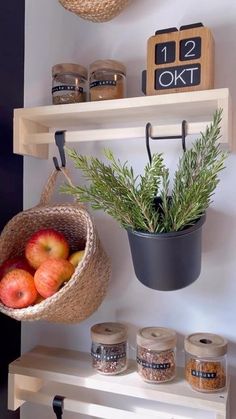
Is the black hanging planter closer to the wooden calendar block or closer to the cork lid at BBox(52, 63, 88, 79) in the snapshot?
the wooden calendar block

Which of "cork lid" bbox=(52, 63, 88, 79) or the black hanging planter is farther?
"cork lid" bbox=(52, 63, 88, 79)

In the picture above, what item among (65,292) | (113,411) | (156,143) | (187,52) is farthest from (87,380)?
(187,52)

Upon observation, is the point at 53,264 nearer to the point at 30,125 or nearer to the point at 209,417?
the point at 30,125

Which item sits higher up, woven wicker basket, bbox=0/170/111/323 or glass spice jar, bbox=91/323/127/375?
woven wicker basket, bbox=0/170/111/323

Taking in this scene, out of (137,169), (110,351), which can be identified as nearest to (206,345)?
(110,351)

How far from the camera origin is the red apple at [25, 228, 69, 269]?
0.77m

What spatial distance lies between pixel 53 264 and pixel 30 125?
35 centimetres

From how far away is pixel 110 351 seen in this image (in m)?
0.80

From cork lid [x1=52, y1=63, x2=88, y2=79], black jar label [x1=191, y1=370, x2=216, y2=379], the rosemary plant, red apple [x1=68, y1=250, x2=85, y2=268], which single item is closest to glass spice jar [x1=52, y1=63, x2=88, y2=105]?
cork lid [x1=52, y1=63, x2=88, y2=79]

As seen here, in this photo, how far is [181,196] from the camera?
66cm

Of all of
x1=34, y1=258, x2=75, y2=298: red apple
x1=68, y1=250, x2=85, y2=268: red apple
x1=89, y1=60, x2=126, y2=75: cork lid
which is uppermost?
x1=89, y1=60, x2=126, y2=75: cork lid

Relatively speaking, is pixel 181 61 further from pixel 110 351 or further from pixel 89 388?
pixel 89 388

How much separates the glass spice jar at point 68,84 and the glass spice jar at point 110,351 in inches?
20.1

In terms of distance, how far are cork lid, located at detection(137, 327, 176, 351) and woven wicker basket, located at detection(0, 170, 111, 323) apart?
0.12 metres
